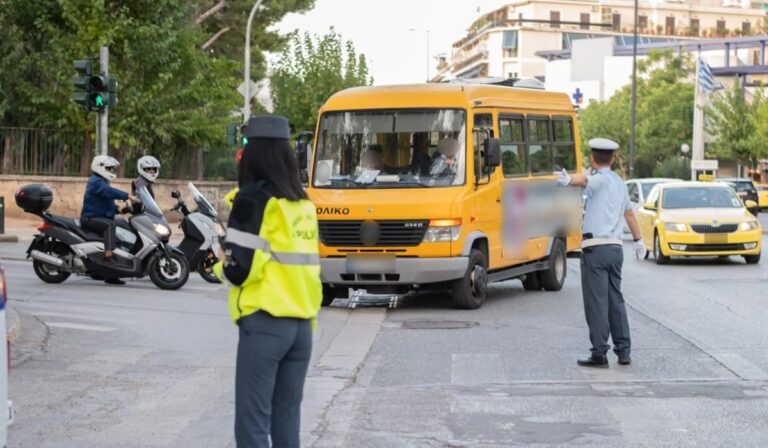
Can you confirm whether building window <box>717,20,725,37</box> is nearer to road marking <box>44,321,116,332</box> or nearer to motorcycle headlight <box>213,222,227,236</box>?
motorcycle headlight <box>213,222,227,236</box>

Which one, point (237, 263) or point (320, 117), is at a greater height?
point (320, 117)

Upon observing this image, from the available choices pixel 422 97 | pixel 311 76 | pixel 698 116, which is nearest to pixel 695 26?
pixel 698 116

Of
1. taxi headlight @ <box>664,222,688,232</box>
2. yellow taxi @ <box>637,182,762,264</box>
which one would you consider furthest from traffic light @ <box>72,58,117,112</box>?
yellow taxi @ <box>637,182,762,264</box>

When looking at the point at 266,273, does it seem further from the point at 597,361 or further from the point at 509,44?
the point at 509,44

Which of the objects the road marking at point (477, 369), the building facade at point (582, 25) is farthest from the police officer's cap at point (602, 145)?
the building facade at point (582, 25)

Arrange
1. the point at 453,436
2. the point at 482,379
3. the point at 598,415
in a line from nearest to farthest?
the point at 453,436 < the point at 598,415 < the point at 482,379

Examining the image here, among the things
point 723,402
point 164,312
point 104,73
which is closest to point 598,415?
point 723,402

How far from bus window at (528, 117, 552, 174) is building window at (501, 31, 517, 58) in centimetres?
13467

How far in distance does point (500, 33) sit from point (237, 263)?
15019 centimetres

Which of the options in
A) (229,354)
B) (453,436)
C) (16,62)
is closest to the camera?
(453,436)

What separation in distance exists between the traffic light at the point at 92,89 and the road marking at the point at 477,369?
475 inches

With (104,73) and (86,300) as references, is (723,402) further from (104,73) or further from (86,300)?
(104,73)

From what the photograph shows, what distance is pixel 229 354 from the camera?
12359mm

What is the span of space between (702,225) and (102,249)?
11.2m
